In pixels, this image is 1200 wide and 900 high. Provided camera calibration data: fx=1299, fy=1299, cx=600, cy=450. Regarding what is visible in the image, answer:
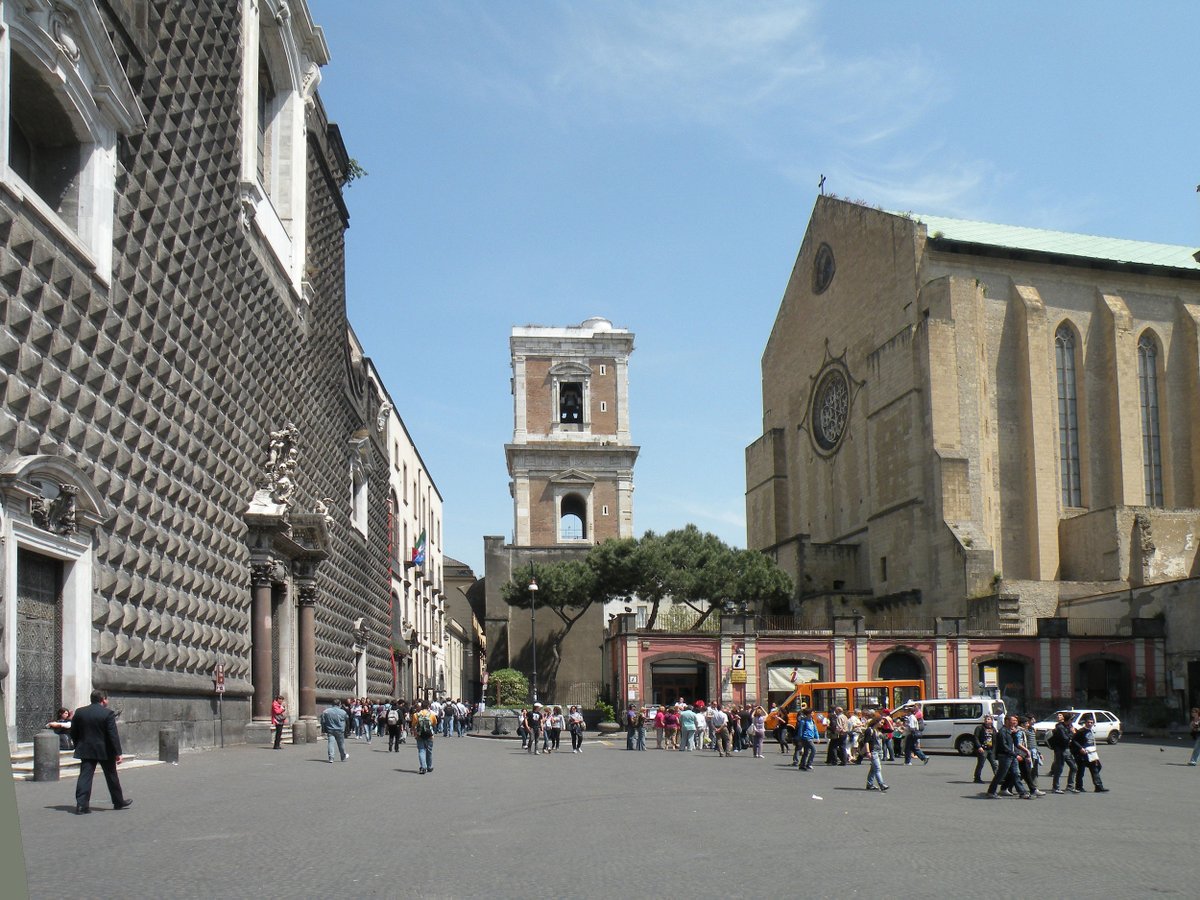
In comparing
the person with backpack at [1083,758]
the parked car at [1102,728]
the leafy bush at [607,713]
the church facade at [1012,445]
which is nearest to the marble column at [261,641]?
the person with backpack at [1083,758]

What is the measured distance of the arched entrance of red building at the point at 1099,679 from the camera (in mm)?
49406

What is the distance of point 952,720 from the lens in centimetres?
3362

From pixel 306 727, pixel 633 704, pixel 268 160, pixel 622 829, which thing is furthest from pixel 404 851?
pixel 633 704

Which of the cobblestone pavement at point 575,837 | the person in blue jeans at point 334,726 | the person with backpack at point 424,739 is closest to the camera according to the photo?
the cobblestone pavement at point 575,837

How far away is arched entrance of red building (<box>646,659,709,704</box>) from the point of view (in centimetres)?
4781

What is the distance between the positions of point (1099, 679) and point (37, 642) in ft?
142

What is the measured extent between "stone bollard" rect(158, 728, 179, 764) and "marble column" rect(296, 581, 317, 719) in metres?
11.4

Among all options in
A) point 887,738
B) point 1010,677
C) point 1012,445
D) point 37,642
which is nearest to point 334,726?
point 37,642

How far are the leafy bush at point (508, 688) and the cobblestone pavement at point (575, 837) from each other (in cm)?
4239

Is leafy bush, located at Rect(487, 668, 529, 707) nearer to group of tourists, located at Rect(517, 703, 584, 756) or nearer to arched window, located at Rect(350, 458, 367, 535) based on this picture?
arched window, located at Rect(350, 458, 367, 535)

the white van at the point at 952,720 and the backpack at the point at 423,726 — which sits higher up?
the backpack at the point at 423,726

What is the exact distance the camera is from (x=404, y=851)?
11.0 m

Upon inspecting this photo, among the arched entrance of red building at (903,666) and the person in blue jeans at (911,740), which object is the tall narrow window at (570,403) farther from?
the person in blue jeans at (911,740)

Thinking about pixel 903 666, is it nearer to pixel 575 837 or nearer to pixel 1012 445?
pixel 1012 445
